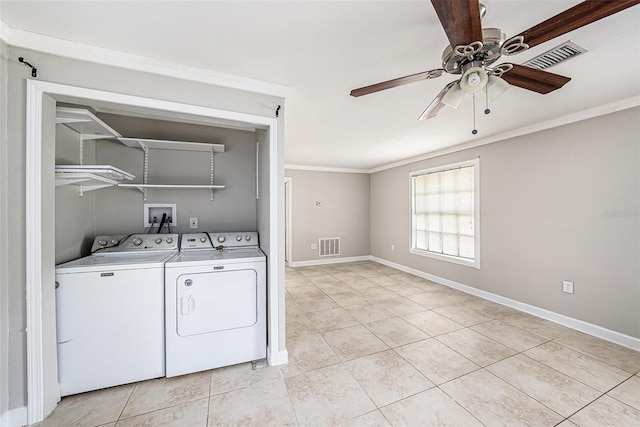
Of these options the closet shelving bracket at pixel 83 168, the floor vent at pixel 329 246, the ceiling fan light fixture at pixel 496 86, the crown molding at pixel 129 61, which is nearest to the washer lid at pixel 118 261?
the closet shelving bracket at pixel 83 168

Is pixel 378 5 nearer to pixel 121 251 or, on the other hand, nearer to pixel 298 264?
pixel 121 251

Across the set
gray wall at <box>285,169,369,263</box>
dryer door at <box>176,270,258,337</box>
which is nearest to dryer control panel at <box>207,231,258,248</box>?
dryer door at <box>176,270,258,337</box>

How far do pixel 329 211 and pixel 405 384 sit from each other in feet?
14.4

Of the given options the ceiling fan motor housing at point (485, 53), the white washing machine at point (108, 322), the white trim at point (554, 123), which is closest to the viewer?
the ceiling fan motor housing at point (485, 53)

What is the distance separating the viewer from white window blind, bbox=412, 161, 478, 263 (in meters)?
3.88

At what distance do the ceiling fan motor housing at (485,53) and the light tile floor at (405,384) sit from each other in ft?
6.93

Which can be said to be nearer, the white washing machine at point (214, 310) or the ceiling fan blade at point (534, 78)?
the ceiling fan blade at point (534, 78)

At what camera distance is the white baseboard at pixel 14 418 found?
141cm

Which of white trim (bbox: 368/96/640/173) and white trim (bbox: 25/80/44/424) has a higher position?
white trim (bbox: 368/96/640/173)

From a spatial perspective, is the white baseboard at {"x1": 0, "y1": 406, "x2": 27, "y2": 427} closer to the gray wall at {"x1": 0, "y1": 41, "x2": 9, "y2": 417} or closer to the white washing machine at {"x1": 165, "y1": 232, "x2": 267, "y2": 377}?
the gray wall at {"x1": 0, "y1": 41, "x2": 9, "y2": 417}

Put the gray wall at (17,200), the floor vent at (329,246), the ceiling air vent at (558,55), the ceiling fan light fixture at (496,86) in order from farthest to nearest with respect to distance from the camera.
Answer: the floor vent at (329,246)
the ceiling air vent at (558,55)
the gray wall at (17,200)
the ceiling fan light fixture at (496,86)

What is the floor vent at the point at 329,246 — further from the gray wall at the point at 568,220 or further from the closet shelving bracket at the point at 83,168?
the closet shelving bracket at the point at 83,168

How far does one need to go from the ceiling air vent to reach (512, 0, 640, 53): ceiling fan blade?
2.40ft

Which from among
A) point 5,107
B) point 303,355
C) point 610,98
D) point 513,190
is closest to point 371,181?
point 513,190
